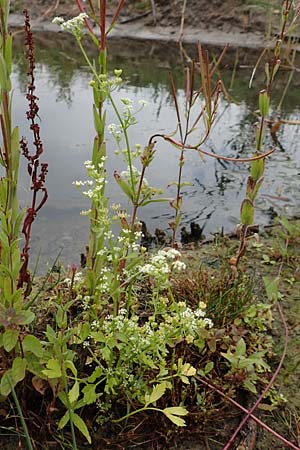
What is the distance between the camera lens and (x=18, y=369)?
121 cm

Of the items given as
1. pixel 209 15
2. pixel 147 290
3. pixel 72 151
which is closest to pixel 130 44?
pixel 209 15

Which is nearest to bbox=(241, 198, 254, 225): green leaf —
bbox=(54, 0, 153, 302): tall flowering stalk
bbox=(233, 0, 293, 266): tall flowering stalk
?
bbox=(233, 0, 293, 266): tall flowering stalk

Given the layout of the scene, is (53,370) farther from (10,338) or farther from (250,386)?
(250,386)

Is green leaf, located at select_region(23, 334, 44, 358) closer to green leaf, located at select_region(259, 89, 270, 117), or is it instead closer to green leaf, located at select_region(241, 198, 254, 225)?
green leaf, located at select_region(241, 198, 254, 225)

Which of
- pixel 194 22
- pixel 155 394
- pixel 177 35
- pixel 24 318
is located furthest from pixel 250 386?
pixel 194 22

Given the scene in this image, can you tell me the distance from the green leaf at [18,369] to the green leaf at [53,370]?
64 millimetres

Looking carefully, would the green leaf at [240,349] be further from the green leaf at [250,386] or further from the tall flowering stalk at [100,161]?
the tall flowering stalk at [100,161]

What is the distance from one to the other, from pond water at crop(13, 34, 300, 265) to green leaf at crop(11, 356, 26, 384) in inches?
28.8

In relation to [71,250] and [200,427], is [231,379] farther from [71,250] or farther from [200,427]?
[71,250]

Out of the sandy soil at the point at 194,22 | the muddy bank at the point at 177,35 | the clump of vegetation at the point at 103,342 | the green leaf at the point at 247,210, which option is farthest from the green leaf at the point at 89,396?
the sandy soil at the point at 194,22

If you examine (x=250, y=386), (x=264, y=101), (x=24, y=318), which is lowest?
(x=250, y=386)

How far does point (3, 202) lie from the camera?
1229mm

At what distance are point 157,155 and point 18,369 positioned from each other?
9.94ft

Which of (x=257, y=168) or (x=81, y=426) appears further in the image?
(x=257, y=168)
